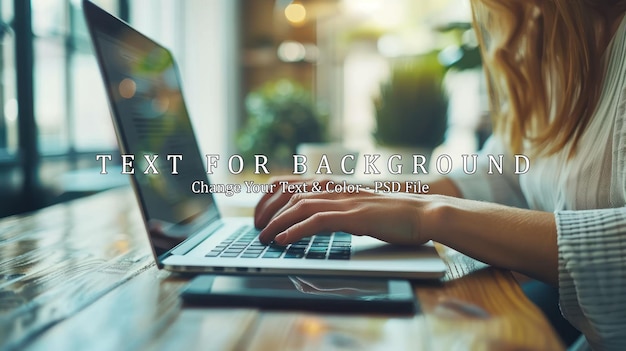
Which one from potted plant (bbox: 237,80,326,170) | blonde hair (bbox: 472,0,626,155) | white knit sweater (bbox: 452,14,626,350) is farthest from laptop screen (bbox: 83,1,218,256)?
potted plant (bbox: 237,80,326,170)

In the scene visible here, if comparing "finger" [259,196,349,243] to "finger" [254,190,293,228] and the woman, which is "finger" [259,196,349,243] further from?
"finger" [254,190,293,228]

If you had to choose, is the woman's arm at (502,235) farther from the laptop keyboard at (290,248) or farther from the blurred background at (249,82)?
the blurred background at (249,82)

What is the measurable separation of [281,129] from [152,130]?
1.24 metres

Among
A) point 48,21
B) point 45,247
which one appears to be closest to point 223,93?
point 48,21

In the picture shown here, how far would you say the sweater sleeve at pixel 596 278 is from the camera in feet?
1.45

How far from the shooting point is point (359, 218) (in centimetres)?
52

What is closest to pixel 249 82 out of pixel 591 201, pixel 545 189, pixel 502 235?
pixel 545 189

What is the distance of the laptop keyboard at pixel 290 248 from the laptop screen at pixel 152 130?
0.06m

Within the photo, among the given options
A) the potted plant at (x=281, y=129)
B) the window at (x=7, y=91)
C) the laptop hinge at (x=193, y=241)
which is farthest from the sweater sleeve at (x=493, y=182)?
the window at (x=7, y=91)

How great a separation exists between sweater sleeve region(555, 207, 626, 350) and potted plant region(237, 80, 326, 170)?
53.0 inches

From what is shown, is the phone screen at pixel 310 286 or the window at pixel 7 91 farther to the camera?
the window at pixel 7 91

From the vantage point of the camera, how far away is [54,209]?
1.05 meters

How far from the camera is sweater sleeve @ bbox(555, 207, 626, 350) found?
44 cm

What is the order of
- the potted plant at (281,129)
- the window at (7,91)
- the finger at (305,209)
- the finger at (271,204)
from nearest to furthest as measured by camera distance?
1. the finger at (305,209)
2. the finger at (271,204)
3. the window at (7,91)
4. the potted plant at (281,129)
